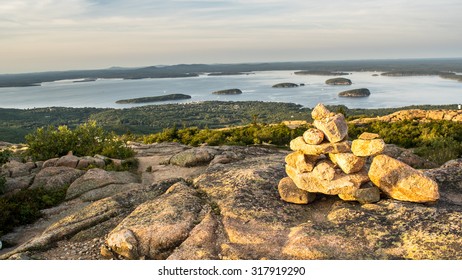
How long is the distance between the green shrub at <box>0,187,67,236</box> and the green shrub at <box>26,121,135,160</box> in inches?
391

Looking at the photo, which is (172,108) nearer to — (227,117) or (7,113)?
(227,117)

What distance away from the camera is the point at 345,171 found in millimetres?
11438

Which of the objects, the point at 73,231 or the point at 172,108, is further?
the point at 172,108

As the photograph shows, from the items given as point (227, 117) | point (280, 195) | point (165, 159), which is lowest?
point (227, 117)

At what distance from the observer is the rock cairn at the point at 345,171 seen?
433 inches

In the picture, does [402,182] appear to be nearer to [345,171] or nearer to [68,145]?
[345,171]

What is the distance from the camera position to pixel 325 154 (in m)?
12.4

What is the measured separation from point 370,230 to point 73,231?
31.4 ft

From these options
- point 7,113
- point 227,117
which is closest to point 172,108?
point 227,117

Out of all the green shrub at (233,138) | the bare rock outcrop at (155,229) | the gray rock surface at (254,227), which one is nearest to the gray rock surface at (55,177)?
the gray rock surface at (254,227)

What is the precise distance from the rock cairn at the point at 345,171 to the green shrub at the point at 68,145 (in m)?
19.9

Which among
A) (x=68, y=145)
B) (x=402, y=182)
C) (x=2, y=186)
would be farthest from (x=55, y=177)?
(x=402, y=182)

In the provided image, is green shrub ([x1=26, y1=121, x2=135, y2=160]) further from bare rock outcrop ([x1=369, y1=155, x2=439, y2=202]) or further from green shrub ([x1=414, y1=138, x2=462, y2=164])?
green shrub ([x1=414, y1=138, x2=462, y2=164])

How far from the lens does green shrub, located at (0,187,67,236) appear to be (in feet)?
49.5
